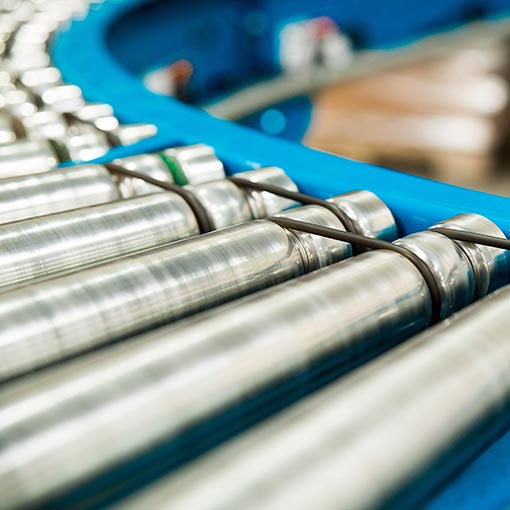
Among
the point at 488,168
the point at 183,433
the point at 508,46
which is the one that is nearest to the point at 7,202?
the point at 183,433

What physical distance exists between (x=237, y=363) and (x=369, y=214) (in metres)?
0.28

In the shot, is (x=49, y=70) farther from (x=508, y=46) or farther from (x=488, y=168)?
(x=508, y=46)

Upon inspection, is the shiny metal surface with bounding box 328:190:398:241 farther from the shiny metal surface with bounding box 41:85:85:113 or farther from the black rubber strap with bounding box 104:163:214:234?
the shiny metal surface with bounding box 41:85:85:113

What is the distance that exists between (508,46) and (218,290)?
10.2 feet

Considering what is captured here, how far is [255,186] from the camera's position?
66 centimetres

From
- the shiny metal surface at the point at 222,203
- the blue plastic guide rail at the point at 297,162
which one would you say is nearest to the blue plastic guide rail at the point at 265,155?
the blue plastic guide rail at the point at 297,162

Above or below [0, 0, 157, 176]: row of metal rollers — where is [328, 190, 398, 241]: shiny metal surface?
below

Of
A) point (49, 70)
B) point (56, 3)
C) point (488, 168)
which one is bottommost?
point (488, 168)

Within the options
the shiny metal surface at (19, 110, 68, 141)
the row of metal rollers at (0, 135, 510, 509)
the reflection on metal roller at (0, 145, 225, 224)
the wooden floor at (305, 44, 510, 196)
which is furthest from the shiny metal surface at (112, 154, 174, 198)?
the wooden floor at (305, 44, 510, 196)

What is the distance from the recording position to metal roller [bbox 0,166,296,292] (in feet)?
1.71

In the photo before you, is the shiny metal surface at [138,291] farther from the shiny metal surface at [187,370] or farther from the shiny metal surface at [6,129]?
the shiny metal surface at [6,129]

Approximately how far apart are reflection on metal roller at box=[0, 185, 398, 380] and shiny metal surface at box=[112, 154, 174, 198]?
6.9 inches

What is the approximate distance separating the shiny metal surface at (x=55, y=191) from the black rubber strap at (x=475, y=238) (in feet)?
1.04

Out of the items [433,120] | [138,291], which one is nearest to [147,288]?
[138,291]
